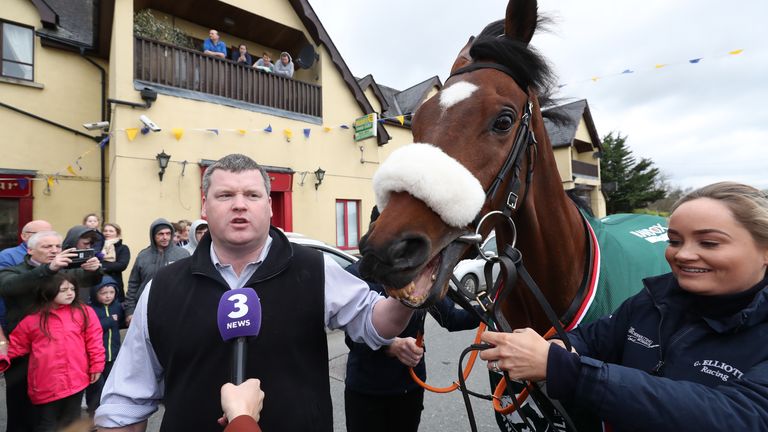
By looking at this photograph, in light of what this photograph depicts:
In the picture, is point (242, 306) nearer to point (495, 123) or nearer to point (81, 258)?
point (495, 123)

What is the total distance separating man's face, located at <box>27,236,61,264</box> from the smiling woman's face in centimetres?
423

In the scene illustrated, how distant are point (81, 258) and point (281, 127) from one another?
729 centimetres

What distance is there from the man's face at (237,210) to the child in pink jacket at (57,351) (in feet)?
7.64

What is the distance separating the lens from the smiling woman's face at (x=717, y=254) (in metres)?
1.11

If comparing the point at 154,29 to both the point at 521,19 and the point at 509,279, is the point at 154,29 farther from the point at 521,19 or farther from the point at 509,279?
the point at 509,279

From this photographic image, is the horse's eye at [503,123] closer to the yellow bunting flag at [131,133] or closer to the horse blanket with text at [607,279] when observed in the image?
the horse blanket with text at [607,279]

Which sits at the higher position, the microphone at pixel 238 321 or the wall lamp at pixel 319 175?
the wall lamp at pixel 319 175

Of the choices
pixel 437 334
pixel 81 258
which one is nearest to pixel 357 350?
pixel 81 258

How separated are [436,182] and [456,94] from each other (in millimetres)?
483

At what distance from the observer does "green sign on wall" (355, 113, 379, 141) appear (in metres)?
10.8

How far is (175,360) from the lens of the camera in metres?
1.48

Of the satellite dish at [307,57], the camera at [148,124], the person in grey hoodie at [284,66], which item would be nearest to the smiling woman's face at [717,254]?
the camera at [148,124]

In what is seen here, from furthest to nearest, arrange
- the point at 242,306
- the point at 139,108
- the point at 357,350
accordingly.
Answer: the point at 139,108 → the point at 357,350 → the point at 242,306

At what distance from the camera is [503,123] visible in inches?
59.4
